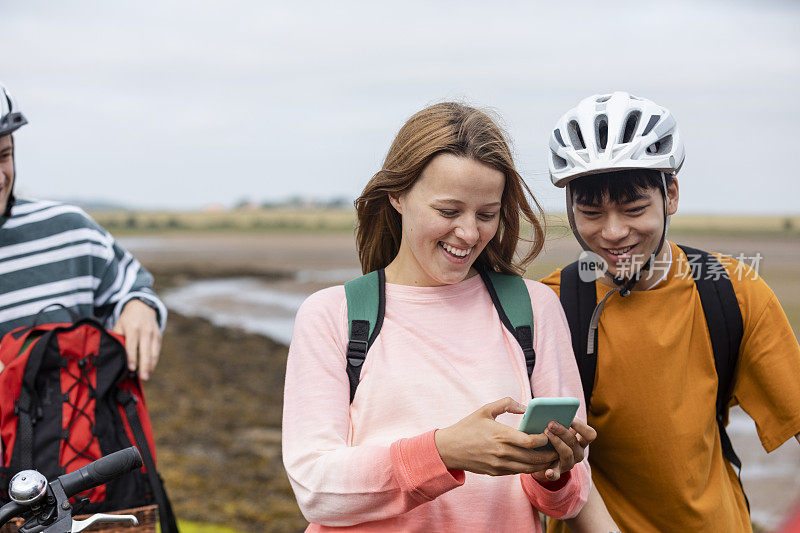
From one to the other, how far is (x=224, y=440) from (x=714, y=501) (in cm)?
1090

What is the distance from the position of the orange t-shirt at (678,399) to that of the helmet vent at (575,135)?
0.70 meters

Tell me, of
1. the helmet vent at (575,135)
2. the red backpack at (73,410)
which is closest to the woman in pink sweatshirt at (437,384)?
the helmet vent at (575,135)

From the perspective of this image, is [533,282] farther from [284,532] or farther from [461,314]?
[284,532]

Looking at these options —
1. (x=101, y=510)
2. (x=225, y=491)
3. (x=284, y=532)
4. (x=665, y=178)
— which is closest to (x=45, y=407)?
(x=101, y=510)

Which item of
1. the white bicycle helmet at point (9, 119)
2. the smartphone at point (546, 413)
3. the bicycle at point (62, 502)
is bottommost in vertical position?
the bicycle at point (62, 502)

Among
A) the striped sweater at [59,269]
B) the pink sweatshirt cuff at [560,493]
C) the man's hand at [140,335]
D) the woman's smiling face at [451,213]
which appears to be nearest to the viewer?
the pink sweatshirt cuff at [560,493]

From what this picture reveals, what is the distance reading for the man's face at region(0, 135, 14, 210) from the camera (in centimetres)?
408

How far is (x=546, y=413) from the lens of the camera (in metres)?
2.53

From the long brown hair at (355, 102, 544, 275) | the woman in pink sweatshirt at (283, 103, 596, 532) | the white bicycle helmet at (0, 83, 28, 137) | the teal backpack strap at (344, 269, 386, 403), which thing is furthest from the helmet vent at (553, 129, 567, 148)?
the white bicycle helmet at (0, 83, 28, 137)

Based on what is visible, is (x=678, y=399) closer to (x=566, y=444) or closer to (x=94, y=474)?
Result: (x=566, y=444)

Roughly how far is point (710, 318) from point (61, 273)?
303cm

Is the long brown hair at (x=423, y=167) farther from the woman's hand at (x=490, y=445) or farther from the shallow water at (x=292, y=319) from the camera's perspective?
the shallow water at (x=292, y=319)

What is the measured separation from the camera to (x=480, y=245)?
9.96ft

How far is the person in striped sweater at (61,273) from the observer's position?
412cm
